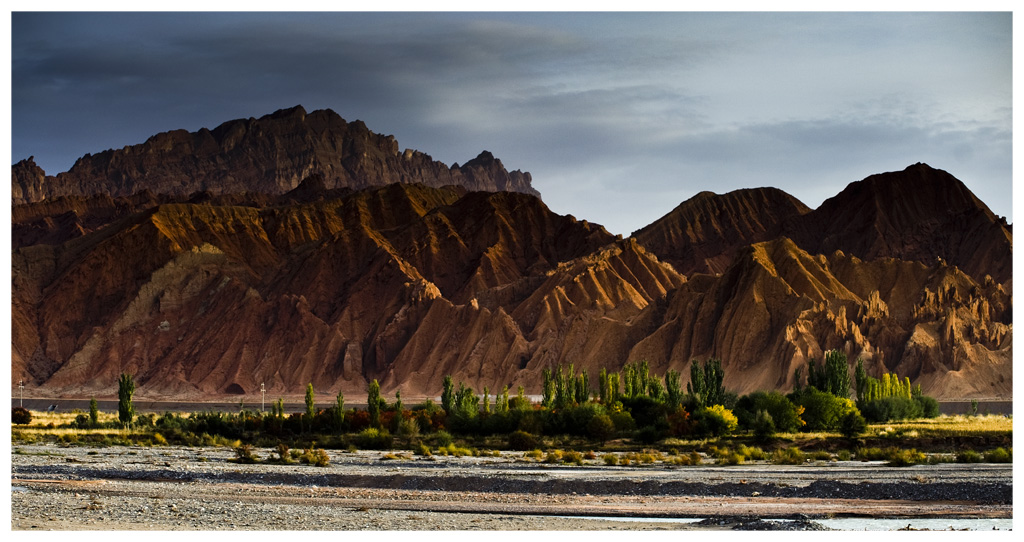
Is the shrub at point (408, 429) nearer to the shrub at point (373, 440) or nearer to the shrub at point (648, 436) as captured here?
the shrub at point (373, 440)

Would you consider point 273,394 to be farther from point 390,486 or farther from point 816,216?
point 390,486

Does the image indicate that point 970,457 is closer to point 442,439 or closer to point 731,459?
point 731,459

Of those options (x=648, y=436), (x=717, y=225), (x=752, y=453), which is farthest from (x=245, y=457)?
(x=717, y=225)

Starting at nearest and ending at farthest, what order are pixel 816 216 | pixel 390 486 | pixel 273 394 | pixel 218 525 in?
pixel 218 525 < pixel 390 486 < pixel 273 394 < pixel 816 216

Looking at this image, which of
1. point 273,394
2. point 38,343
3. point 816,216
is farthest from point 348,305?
point 816,216

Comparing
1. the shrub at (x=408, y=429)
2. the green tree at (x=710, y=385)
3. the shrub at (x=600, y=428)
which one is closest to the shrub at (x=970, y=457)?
the shrub at (x=600, y=428)
